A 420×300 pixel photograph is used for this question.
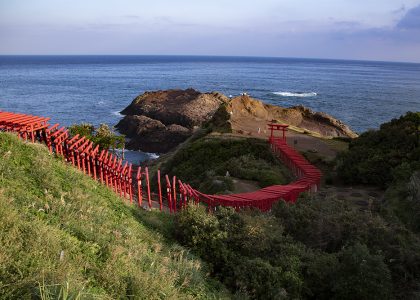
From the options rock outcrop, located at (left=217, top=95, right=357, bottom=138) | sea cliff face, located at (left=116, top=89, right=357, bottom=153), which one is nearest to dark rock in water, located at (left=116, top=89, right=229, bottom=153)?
sea cliff face, located at (left=116, top=89, right=357, bottom=153)

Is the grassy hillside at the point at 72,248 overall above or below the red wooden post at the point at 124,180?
above

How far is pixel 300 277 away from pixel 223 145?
17663mm

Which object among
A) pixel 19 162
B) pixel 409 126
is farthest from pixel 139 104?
pixel 19 162

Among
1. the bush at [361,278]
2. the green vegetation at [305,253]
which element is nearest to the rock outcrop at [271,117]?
the green vegetation at [305,253]

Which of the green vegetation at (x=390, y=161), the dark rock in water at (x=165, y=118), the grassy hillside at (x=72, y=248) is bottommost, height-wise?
the dark rock in water at (x=165, y=118)

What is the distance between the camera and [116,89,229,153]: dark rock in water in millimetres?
49656

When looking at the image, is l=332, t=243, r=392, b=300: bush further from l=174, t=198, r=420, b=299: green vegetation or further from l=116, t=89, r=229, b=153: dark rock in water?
l=116, t=89, r=229, b=153: dark rock in water

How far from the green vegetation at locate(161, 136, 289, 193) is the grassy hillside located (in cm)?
→ 919

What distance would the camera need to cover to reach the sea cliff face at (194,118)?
34.0 metres

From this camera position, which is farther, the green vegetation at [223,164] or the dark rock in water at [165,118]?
the dark rock in water at [165,118]

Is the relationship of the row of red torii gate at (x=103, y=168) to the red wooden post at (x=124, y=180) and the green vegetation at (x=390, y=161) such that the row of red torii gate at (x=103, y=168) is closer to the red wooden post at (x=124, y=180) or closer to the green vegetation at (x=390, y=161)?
the red wooden post at (x=124, y=180)

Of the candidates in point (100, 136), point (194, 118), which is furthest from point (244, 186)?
point (194, 118)

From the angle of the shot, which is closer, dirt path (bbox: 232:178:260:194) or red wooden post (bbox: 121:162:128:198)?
red wooden post (bbox: 121:162:128:198)

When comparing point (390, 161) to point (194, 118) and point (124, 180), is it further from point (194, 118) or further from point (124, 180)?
point (194, 118)
